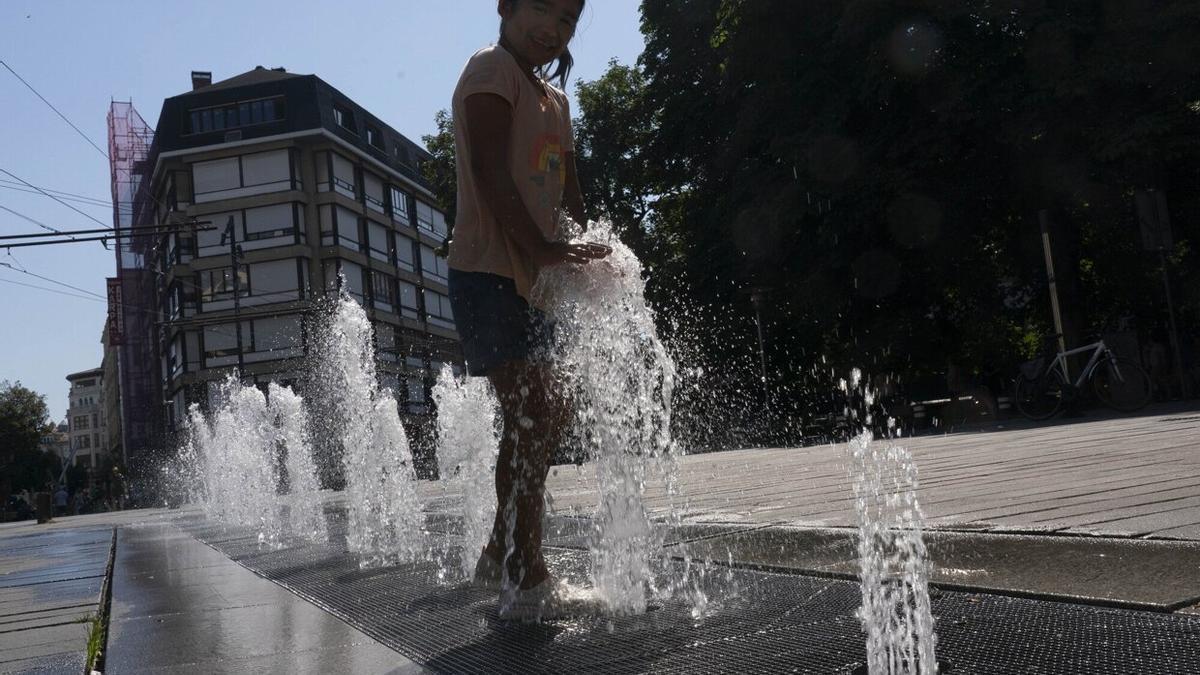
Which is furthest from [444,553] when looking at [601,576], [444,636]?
[444,636]

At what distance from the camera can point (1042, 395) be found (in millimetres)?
14484

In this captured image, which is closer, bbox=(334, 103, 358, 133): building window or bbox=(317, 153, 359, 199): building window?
bbox=(317, 153, 359, 199): building window

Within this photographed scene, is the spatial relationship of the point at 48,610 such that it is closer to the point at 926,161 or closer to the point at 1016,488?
the point at 1016,488

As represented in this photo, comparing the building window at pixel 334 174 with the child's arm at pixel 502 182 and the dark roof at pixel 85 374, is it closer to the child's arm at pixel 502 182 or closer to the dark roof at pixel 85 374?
the child's arm at pixel 502 182

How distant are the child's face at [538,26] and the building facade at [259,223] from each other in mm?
48588

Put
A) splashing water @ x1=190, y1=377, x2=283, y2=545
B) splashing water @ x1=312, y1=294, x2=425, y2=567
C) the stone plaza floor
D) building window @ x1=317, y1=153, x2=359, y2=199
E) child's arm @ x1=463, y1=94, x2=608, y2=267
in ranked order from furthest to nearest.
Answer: building window @ x1=317, y1=153, x2=359, y2=199 < splashing water @ x1=190, y1=377, x2=283, y2=545 < splashing water @ x1=312, y1=294, x2=425, y2=567 < child's arm @ x1=463, y1=94, x2=608, y2=267 < the stone plaza floor

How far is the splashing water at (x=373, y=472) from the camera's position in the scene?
5.88 m

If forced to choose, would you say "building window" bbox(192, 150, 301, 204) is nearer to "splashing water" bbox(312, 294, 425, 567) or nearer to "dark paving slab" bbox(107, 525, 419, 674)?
"splashing water" bbox(312, 294, 425, 567)

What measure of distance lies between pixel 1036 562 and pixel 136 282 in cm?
6784

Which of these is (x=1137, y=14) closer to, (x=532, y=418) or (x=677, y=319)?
(x=677, y=319)

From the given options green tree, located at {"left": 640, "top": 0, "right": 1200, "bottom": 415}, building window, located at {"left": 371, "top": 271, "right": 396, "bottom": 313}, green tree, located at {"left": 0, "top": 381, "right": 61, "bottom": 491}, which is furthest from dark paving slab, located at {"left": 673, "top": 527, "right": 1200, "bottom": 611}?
green tree, located at {"left": 0, "top": 381, "right": 61, "bottom": 491}

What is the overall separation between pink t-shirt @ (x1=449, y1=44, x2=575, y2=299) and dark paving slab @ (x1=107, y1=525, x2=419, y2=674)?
1.13m

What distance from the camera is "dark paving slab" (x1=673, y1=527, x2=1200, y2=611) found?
263 centimetres

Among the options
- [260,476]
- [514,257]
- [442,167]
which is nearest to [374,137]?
[442,167]
